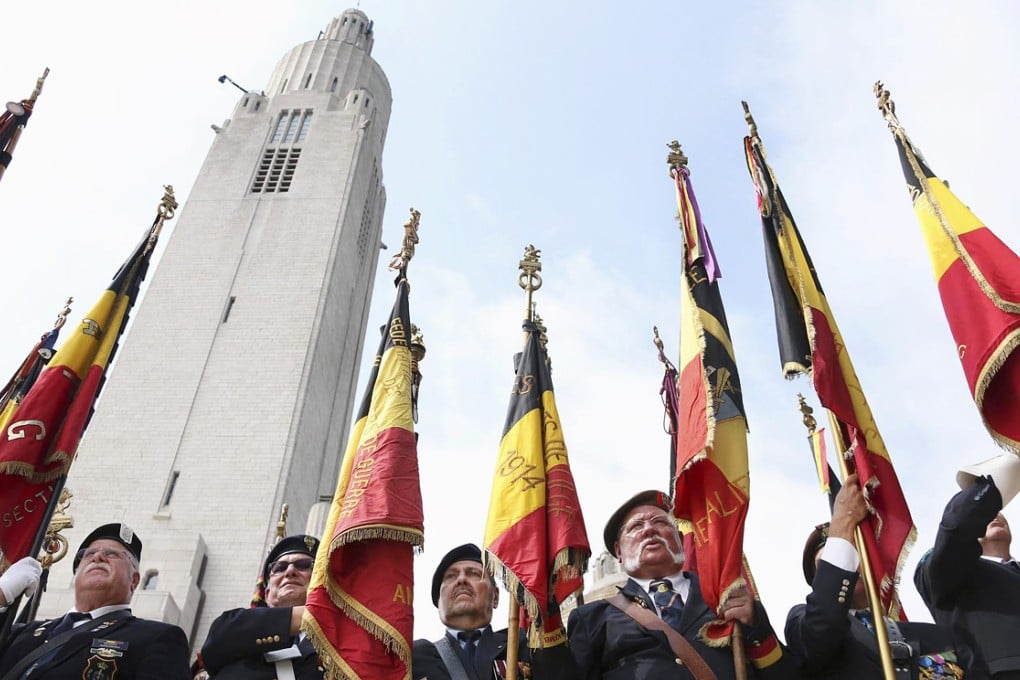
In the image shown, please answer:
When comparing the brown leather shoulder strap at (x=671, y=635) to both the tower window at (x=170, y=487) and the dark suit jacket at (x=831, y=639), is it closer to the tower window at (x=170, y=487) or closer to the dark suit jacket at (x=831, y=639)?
the dark suit jacket at (x=831, y=639)

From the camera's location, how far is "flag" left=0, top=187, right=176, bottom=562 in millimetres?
5176

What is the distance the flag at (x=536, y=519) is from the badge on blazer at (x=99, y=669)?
6.21ft

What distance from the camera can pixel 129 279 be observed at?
668 centimetres

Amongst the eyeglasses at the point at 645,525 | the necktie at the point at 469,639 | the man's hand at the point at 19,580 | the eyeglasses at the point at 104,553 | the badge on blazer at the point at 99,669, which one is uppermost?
the eyeglasses at the point at 645,525

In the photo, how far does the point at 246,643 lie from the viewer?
380cm

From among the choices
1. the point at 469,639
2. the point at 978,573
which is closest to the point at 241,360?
the point at 469,639

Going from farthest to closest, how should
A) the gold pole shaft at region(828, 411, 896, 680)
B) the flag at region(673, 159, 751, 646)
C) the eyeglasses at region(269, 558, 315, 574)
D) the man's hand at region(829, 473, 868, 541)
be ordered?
the eyeglasses at region(269, 558, 315, 574), the flag at region(673, 159, 751, 646), the man's hand at region(829, 473, 868, 541), the gold pole shaft at region(828, 411, 896, 680)

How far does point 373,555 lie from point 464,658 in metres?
0.73

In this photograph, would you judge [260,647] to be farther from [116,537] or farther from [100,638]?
[116,537]

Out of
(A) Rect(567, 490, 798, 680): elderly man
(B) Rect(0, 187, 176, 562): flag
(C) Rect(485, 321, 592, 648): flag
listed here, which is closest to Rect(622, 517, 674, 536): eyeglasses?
(A) Rect(567, 490, 798, 680): elderly man

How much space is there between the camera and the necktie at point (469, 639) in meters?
4.36

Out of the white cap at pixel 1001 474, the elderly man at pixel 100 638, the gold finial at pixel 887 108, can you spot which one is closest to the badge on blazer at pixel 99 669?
the elderly man at pixel 100 638

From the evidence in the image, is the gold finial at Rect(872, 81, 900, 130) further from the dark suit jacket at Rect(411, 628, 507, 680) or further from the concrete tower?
the concrete tower

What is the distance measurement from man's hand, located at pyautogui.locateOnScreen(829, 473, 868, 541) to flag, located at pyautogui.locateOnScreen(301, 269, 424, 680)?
2129 mm
